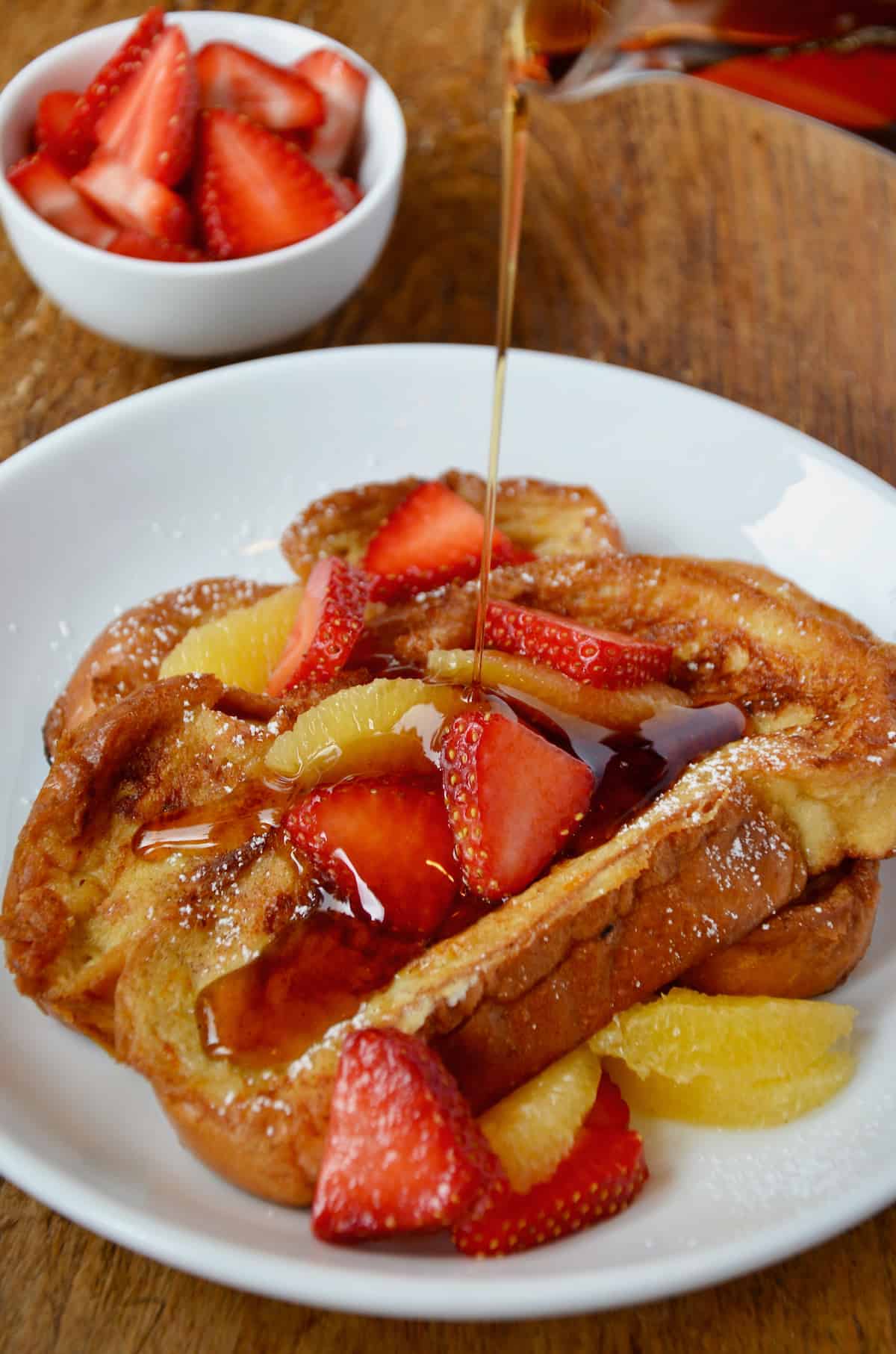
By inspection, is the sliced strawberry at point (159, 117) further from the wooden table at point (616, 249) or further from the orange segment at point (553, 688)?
the orange segment at point (553, 688)

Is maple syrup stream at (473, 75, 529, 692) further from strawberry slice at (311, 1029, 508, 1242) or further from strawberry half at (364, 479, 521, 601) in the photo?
strawberry slice at (311, 1029, 508, 1242)

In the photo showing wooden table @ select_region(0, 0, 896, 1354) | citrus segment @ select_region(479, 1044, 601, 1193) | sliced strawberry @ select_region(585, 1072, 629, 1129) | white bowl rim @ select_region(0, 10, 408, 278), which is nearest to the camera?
citrus segment @ select_region(479, 1044, 601, 1193)

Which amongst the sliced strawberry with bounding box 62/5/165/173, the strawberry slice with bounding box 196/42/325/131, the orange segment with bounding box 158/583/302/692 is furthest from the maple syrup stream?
the sliced strawberry with bounding box 62/5/165/173

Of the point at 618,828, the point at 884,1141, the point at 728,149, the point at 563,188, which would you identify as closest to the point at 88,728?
the point at 618,828

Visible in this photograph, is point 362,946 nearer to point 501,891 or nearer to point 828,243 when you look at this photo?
point 501,891

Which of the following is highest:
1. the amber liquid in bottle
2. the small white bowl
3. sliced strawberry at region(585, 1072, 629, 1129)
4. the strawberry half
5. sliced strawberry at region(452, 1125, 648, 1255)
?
the amber liquid in bottle

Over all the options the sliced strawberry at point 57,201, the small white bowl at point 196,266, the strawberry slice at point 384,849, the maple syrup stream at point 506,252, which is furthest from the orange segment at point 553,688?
the sliced strawberry at point 57,201
